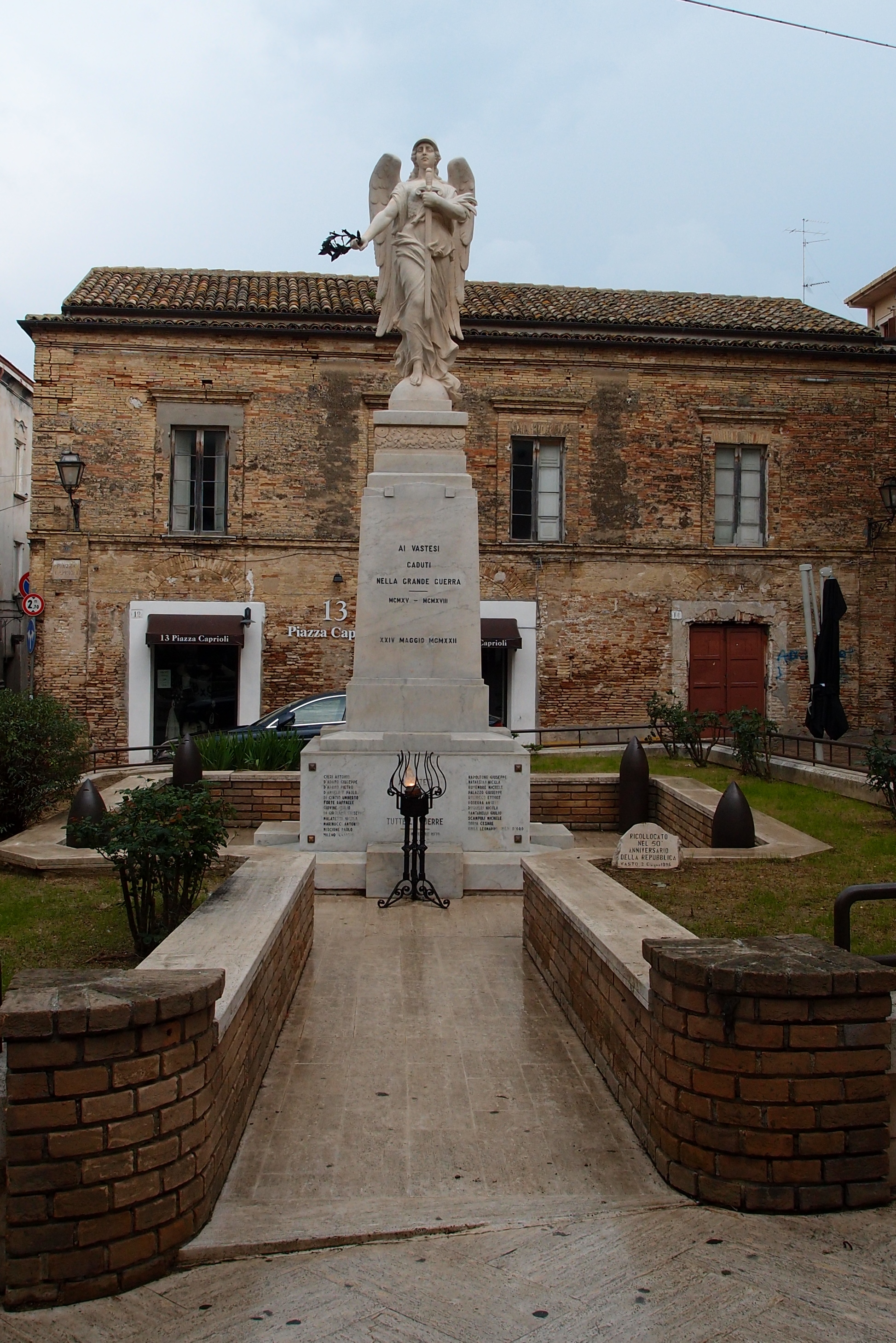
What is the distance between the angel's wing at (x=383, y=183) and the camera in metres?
10.1

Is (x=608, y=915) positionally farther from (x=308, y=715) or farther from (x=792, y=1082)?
(x=308, y=715)

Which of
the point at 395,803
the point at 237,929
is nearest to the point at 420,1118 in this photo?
the point at 237,929

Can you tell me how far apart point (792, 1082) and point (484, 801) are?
5542 mm

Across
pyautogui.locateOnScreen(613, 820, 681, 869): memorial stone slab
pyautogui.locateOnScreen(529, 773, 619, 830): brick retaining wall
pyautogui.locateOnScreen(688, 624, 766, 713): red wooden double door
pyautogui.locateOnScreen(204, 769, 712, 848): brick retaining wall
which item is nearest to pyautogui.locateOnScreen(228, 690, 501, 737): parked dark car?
pyautogui.locateOnScreen(204, 769, 712, 848): brick retaining wall

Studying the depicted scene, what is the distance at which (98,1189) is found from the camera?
291 cm

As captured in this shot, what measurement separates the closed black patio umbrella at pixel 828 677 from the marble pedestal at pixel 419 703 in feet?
33.7

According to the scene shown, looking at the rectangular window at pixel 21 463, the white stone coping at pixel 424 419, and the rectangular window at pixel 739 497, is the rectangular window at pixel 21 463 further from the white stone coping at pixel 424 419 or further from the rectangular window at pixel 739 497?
the white stone coping at pixel 424 419

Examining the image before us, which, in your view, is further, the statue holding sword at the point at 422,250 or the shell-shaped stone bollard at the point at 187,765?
the shell-shaped stone bollard at the point at 187,765

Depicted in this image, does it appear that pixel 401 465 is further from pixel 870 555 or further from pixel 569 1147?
pixel 870 555

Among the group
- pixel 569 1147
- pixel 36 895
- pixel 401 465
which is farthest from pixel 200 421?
pixel 569 1147

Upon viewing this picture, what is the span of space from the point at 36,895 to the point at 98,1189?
438 centimetres

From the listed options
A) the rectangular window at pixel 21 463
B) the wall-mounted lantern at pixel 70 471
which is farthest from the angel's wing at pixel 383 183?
the rectangular window at pixel 21 463

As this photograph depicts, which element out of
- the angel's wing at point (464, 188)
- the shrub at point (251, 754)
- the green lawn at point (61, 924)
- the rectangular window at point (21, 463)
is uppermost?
the rectangular window at point (21, 463)

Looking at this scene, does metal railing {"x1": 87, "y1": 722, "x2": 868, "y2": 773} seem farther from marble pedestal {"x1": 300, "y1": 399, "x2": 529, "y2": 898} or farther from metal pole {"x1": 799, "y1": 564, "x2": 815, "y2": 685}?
marble pedestal {"x1": 300, "y1": 399, "x2": 529, "y2": 898}
